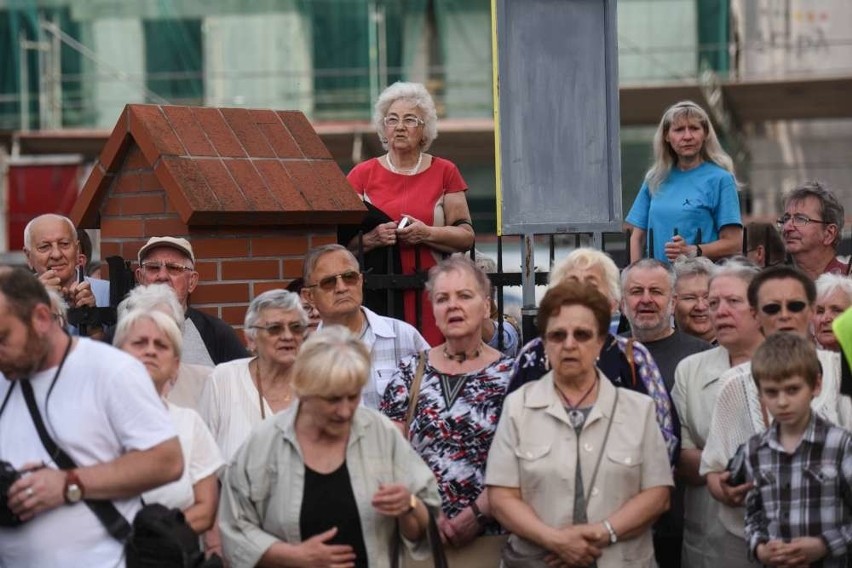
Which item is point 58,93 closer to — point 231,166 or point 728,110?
point 728,110

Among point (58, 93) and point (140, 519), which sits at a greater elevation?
point (58, 93)

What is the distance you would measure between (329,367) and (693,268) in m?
2.48

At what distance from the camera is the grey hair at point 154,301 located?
21.1 feet

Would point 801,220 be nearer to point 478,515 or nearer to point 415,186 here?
point 415,186

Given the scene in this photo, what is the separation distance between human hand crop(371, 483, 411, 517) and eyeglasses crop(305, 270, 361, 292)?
1.48 m

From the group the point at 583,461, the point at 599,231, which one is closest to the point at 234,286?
the point at 599,231

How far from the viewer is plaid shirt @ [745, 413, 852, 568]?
5.75 metres

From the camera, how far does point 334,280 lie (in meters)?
6.94

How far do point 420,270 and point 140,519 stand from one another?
2.91m

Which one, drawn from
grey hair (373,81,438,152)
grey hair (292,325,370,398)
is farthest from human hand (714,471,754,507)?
grey hair (373,81,438,152)

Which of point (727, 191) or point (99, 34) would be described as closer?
Answer: point (727, 191)

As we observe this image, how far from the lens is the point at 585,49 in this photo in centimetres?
741

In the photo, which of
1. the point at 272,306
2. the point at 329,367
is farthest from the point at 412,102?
the point at 329,367

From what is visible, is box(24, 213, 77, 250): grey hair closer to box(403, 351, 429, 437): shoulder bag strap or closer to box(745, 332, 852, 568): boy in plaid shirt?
box(403, 351, 429, 437): shoulder bag strap
